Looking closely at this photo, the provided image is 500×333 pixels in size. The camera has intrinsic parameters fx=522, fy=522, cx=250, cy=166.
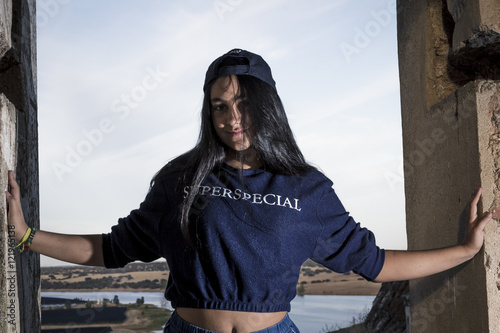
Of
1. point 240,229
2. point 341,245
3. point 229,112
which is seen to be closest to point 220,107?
point 229,112

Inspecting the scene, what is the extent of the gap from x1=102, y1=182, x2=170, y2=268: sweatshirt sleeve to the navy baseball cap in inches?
21.5

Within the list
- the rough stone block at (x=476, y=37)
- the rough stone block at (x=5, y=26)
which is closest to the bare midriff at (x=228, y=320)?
the rough stone block at (x=5, y=26)

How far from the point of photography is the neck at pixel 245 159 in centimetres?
226

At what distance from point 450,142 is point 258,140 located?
0.99 meters

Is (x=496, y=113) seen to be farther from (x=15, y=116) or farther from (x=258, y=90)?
(x=15, y=116)

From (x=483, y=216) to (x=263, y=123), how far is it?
40.9 inches

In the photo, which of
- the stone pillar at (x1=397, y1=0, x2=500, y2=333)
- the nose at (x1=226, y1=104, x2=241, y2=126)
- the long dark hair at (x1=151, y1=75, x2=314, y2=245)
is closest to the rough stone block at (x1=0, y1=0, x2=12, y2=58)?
the long dark hair at (x1=151, y1=75, x2=314, y2=245)

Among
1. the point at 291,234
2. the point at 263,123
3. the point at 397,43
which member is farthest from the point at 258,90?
the point at 397,43

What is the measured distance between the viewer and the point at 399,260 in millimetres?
2295

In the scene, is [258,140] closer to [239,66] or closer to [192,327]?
[239,66]

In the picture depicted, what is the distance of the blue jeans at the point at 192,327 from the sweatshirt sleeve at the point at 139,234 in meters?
0.31

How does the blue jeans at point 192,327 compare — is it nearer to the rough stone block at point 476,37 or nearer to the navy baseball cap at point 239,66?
the navy baseball cap at point 239,66

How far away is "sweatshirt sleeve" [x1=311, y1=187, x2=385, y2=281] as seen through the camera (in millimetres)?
2221

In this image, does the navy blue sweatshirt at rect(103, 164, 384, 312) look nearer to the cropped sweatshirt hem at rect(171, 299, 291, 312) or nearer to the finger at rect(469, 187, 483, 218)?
the cropped sweatshirt hem at rect(171, 299, 291, 312)
